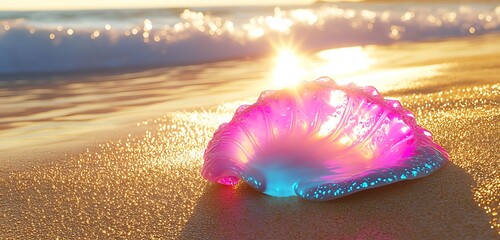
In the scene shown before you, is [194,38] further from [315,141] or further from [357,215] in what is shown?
[357,215]

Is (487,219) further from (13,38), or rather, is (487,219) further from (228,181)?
(13,38)

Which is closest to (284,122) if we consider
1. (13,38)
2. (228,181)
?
(228,181)

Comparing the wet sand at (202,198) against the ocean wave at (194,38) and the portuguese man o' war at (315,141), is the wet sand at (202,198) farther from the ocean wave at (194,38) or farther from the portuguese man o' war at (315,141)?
the ocean wave at (194,38)

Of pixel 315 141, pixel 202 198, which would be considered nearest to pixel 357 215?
pixel 315 141

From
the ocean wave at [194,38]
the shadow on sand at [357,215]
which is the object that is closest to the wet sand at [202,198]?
the shadow on sand at [357,215]

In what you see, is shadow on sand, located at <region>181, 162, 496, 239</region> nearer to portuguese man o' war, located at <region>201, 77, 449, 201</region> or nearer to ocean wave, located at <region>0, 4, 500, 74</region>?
portuguese man o' war, located at <region>201, 77, 449, 201</region>
